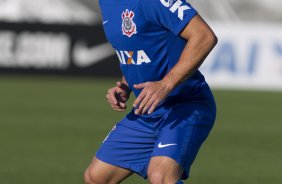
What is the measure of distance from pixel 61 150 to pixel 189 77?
5643mm

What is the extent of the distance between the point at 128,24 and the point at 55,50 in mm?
15337

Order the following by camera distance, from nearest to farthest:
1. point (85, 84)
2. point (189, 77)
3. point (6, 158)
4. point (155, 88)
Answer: point (155, 88)
point (189, 77)
point (6, 158)
point (85, 84)

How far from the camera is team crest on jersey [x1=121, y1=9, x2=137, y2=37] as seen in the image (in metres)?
6.36

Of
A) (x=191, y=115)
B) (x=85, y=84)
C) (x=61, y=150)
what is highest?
(x=191, y=115)

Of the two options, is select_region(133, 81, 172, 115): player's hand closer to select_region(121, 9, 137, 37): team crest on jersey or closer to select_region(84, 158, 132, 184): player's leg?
select_region(121, 9, 137, 37): team crest on jersey

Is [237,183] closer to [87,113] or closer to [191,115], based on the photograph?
[191,115]

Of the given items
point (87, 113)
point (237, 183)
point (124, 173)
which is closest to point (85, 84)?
point (87, 113)

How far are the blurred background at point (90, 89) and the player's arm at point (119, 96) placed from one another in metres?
2.86

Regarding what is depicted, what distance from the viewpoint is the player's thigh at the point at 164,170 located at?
6.21 m

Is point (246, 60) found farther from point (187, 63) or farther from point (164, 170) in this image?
point (187, 63)

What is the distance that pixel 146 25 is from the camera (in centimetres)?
634

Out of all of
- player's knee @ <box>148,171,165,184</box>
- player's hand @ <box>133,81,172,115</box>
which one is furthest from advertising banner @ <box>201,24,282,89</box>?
player's hand @ <box>133,81,172,115</box>

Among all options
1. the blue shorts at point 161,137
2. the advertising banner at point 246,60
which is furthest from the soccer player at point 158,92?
the advertising banner at point 246,60

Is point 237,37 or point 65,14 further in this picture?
point 65,14
